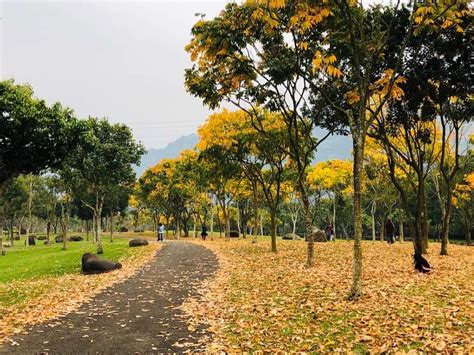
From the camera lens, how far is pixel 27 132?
51.9ft

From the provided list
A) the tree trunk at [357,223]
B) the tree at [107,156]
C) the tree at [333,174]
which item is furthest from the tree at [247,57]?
the tree at [333,174]

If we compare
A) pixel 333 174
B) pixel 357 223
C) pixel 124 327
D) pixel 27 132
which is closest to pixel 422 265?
pixel 357 223

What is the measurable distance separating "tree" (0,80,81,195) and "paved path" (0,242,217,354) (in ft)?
19.3

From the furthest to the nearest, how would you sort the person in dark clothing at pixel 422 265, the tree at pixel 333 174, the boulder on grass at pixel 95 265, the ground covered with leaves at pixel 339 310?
the tree at pixel 333 174
the boulder on grass at pixel 95 265
the person in dark clothing at pixel 422 265
the ground covered with leaves at pixel 339 310

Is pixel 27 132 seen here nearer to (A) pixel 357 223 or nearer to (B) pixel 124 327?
(B) pixel 124 327

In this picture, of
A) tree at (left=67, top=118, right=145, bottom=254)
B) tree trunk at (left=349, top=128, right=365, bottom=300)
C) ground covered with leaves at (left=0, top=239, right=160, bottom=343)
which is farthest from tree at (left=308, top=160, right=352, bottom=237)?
tree trunk at (left=349, top=128, right=365, bottom=300)

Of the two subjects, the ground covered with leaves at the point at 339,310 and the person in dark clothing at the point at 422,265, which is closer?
the ground covered with leaves at the point at 339,310

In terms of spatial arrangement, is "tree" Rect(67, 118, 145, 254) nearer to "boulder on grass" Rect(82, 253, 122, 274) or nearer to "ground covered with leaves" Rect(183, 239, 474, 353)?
"boulder on grass" Rect(82, 253, 122, 274)

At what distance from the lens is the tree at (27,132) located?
1541cm

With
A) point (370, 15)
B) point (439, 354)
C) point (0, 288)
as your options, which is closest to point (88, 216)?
point (0, 288)

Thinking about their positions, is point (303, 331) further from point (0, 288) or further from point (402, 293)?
point (0, 288)

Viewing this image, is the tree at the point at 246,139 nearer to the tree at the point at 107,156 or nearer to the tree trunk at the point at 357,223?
the tree at the point at 107,156

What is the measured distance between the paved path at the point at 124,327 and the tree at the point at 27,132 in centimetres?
589

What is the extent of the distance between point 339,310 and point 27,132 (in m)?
13.7
